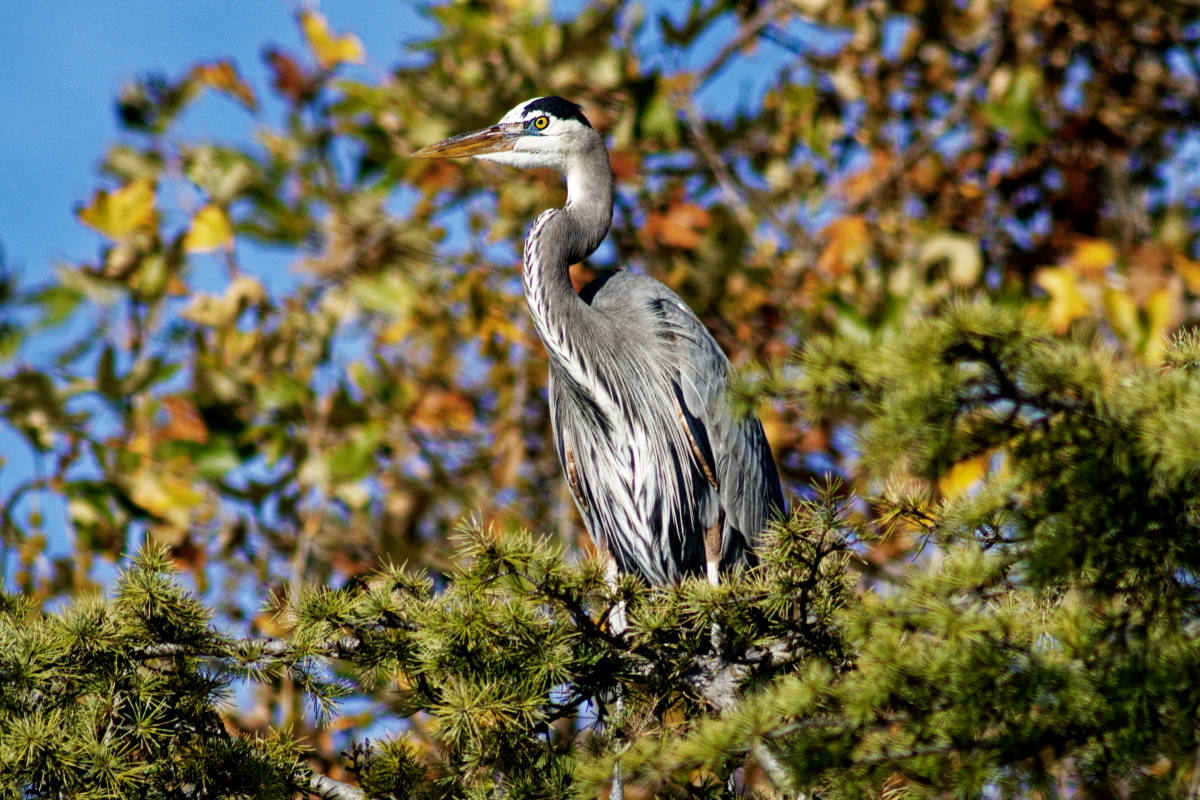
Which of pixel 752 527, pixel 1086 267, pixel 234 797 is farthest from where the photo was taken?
pixel 1086 267

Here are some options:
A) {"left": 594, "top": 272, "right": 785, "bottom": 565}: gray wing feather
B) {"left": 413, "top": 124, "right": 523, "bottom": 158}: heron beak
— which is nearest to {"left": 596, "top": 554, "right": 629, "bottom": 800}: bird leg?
{"left": 594, "top": 272, "right": 785, "bottom": 565}: gray wing feather

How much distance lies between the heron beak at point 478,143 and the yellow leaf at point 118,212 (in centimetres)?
126

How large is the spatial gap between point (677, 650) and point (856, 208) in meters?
3.34

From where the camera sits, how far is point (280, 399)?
4.84 metres

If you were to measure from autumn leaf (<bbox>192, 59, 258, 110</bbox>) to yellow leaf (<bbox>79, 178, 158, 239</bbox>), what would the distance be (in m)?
0.73

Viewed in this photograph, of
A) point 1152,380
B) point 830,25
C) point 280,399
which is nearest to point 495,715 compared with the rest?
point 1152,380

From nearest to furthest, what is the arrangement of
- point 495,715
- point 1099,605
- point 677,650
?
point 1099,605
point 495,715
point 677,650

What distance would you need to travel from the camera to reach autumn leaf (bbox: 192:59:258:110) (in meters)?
5.20

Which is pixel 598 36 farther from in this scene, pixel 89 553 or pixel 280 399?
pixel 89 553

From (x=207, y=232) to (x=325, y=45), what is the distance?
1025 millimetres

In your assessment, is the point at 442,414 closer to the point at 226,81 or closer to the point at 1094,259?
the point at 226,81

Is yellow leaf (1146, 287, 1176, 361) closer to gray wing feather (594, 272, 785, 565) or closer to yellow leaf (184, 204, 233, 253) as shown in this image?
gray wing feather (594, 272, 785, 565)

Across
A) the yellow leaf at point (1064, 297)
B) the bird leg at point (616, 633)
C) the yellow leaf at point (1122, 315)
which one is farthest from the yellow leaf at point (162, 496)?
the yellow leaf at point (1122, 315)

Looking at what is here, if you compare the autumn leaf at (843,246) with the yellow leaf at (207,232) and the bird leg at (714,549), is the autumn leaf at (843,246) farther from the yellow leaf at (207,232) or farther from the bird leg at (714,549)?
the yellow leaf at (207,232)
